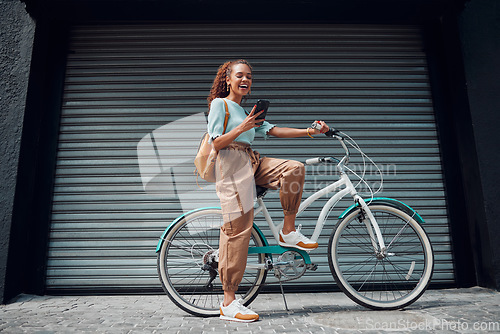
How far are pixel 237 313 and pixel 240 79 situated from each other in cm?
197

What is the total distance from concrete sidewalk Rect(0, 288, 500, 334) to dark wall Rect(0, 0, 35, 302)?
0.79 meters

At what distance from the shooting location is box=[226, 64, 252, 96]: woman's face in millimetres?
2850

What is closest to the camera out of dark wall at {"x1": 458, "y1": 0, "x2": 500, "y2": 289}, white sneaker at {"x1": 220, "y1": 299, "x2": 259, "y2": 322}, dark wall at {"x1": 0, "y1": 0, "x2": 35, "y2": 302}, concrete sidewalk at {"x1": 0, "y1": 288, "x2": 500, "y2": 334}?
concrete sidewalk at {"x1": 0, "y1": 288, "x2": 500, "y2": 334}

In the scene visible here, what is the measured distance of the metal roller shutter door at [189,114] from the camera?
396cm

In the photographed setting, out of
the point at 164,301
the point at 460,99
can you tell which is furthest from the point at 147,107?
the point at 460,99

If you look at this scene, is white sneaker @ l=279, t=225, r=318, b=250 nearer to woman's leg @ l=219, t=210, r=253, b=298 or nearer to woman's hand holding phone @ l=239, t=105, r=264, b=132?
woman's leg @ l=219, t=210, r=253, b=298

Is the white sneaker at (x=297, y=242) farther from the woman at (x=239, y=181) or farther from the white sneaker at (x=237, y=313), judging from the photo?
the white sneaker at (x=237, y=313)

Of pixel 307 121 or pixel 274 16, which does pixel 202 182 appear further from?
pixel 274 16

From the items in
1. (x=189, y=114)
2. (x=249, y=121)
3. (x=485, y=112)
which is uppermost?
(x=189, y=114)

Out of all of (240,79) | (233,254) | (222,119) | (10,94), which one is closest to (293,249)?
(233,254)

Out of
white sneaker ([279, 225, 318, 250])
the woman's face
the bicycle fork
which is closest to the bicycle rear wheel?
white sneaker ([279, 225, 318, 250])

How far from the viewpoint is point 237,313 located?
260 centimetres

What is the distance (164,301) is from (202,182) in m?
1.44

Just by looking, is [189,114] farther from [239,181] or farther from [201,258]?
[201,258]
